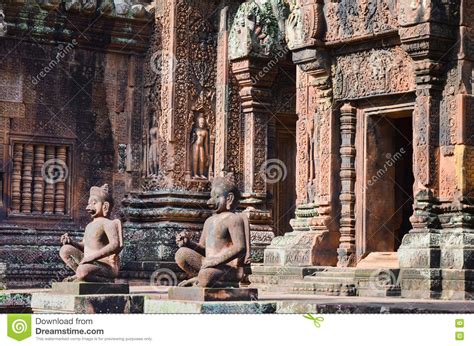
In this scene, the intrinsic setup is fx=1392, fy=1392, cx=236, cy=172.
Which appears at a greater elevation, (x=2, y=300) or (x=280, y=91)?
(x=280, y=91)

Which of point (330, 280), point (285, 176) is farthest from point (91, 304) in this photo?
point (285, 176)

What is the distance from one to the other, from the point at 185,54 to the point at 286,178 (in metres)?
2.83

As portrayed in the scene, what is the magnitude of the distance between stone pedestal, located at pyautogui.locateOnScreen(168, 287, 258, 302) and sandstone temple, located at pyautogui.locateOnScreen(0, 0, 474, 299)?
430 cm

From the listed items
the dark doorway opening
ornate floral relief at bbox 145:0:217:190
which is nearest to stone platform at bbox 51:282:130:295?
ornate floral relief at bbox 145:0:217:190

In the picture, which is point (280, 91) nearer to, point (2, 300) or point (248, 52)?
point (248, 52)

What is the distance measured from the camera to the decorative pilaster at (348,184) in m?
20.5

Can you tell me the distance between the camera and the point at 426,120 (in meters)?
19.0

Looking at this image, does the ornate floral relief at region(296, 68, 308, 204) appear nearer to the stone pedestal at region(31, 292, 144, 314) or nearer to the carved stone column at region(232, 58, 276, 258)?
the carved stone column at region(232, 58, 276, 258)

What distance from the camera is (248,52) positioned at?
23219 millimetres

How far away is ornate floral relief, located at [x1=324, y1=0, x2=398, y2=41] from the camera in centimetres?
1948

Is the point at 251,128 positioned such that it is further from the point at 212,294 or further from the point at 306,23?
the point at 212,294
